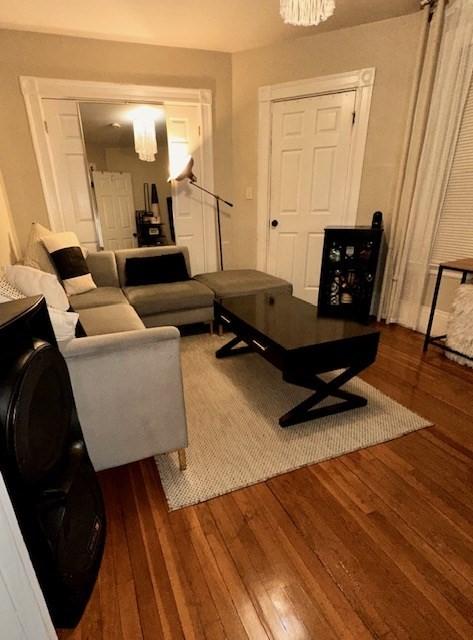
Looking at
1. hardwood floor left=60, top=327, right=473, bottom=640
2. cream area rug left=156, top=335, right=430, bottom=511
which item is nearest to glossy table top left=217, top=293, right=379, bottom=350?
cream area rug left=156, top=335, right=430, bottom=511

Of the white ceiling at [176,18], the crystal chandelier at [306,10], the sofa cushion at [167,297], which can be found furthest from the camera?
the sofa cushion at [167,297]

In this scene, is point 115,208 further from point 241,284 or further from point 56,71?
point 241,284

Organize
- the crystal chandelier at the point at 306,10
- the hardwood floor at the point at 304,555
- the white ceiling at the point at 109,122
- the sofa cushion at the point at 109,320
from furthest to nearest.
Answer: the white ceiling at the point at 109,122, the sofa cushion at the point at 109,320, the crystal chandelier at the point at 306,10, the hardwood floor at the point at 304,555

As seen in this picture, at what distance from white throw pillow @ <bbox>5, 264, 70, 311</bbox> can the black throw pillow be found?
162 centimetres

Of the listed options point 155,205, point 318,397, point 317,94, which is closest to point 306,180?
point 317,94

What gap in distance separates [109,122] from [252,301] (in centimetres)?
243

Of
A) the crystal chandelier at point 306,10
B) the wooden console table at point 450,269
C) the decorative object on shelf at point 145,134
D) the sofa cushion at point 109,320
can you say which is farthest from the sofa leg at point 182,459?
the decorative object on shelf at point 145,134

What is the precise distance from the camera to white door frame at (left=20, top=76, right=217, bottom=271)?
10.0ft

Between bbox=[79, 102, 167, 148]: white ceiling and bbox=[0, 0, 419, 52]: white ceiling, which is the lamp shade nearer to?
bbox=[79, 102, 167, 148]: white ceiling

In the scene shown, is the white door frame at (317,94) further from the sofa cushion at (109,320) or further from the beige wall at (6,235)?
the beige wall at (6,235)

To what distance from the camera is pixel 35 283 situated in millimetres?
1519

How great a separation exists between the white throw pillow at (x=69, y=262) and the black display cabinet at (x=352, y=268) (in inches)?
85.5

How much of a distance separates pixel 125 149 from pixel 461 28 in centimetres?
306

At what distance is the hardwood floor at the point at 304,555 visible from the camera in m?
1.04
